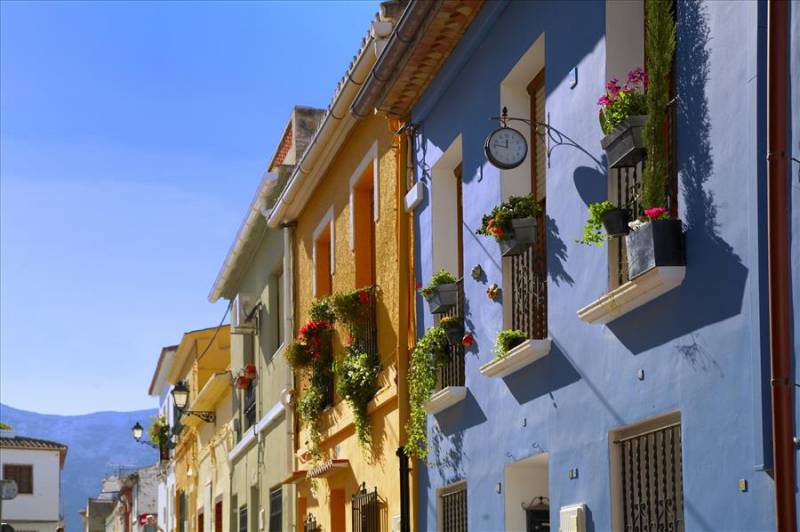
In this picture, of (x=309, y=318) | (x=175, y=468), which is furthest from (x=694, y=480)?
(x=175, y=468)

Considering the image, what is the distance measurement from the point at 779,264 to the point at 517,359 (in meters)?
3.97

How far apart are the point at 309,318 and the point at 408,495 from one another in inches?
204

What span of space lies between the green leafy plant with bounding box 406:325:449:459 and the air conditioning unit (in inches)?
419

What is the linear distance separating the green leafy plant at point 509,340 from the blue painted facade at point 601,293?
0.80 ft

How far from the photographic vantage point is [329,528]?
56.3 feet

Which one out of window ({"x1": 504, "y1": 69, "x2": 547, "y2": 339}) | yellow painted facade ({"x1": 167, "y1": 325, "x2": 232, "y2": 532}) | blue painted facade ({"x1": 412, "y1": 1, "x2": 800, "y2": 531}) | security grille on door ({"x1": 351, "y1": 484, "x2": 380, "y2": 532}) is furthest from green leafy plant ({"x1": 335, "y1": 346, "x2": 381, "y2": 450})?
yellow painted facade ({"x1": 167, "y1": 325, "x2": 232, "y2": 532})

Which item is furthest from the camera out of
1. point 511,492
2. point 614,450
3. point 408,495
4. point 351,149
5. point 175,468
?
point 175,468

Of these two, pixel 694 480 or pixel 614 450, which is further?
pixel 614 450

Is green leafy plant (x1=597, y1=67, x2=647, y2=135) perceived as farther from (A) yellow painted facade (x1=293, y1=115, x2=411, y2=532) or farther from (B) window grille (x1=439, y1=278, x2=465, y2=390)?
(A) yellow painted facade (x1=293, y1=115, x2=411, y2=532)

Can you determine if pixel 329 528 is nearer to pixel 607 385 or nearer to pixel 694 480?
pixel 607 385

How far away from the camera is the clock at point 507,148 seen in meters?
10.4

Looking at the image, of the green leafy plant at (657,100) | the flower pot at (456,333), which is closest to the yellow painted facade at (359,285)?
the flower pot at (456,333)

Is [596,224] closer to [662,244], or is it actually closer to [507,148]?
[662,244]

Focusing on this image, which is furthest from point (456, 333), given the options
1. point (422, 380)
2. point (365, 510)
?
point (365, 510)
